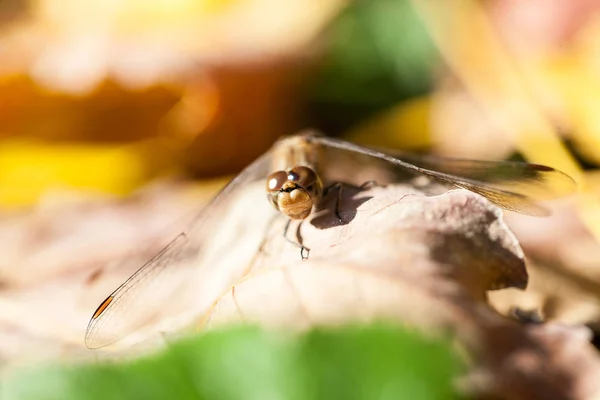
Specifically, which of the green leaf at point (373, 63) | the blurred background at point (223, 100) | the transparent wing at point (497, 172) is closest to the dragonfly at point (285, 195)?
the transparent wing at point (497, 172)

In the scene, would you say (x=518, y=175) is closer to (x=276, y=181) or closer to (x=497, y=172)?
(x=497, y=172)

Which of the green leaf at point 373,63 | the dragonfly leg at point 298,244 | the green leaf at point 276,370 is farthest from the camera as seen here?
the green leaf at point 373,63

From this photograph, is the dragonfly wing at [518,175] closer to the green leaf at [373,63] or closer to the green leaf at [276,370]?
the green leaf at [276,370]

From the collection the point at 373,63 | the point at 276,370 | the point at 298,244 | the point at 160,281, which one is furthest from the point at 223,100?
the point at 276,370

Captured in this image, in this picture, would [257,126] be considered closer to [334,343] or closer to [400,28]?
[400,28]

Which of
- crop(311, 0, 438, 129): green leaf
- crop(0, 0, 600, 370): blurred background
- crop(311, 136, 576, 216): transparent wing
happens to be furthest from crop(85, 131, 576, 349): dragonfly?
crop(311, 0, 438, 129): green leaf

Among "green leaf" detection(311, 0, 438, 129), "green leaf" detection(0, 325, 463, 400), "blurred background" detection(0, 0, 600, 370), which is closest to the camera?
"green leaf" detection(0, 325, 463, 400)

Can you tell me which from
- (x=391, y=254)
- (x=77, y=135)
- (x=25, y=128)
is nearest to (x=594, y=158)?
(x=391, y=254)

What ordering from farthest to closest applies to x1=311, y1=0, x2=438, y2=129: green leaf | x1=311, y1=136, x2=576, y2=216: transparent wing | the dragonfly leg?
1. x1=311, y1=0, x2=438, y2=129: green leaf
2. x1=311, y1=136, x2=576, y2=216: transparent wing
3. the dragonfly leg

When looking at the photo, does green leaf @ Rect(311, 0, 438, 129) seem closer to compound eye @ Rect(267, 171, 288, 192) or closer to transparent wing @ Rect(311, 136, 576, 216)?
transparent wing @ Rect(311, 136, 576, 216)
